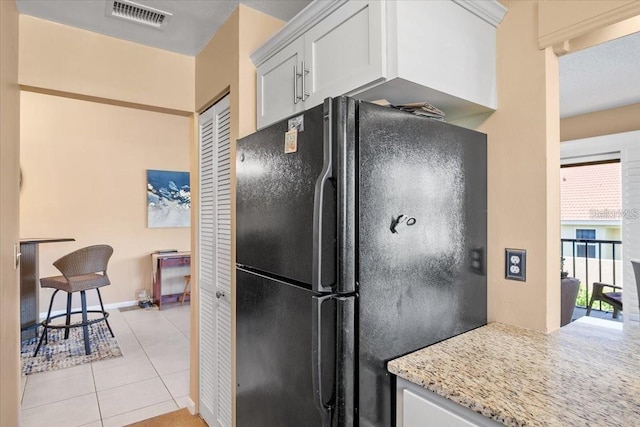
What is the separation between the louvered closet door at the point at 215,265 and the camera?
2.06 meters

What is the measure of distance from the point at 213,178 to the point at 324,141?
1.39m

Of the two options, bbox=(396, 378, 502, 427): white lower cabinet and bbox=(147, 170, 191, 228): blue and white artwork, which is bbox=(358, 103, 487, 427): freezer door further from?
bbox=(147, 170, 191, 228): blue and white artwork

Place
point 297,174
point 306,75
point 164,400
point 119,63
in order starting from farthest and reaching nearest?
point 164,400, point 119,63, point 306,75, point 297,174

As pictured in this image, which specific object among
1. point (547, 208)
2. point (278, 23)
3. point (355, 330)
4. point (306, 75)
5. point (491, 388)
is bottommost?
point (491, 388)

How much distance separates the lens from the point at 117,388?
2828 mm

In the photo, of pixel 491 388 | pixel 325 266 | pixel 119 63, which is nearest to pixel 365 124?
pixel 325 266

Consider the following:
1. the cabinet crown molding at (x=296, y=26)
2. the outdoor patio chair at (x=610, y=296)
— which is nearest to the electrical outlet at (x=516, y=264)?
the cabinet crown molding at (x=296, y=26)

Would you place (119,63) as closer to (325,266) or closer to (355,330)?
(325,266)

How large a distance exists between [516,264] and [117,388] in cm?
302

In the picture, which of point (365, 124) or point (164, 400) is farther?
point (164, 400)

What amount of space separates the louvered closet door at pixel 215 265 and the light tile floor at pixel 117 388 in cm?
52

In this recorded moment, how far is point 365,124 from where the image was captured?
104 cm

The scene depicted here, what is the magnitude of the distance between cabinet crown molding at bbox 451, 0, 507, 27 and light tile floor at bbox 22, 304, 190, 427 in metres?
2.95

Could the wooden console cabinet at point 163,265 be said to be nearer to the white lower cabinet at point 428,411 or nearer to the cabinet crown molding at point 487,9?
the white lower cabinet at point 428,411
